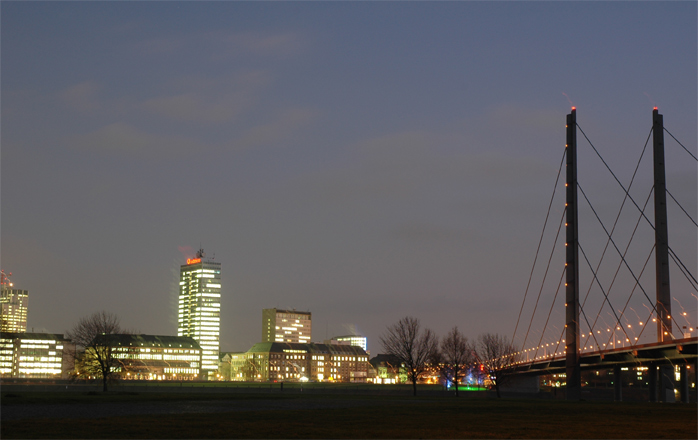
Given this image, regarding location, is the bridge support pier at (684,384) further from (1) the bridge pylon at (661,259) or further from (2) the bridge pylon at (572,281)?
(2) the bridge pylon at (572,281)

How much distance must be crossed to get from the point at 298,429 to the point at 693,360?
45.5 meters

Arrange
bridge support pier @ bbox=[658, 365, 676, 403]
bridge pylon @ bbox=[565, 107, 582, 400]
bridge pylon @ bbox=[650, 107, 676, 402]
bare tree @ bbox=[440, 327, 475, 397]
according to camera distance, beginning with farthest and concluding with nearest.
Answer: bare tree @ bbox=[440, 327, 475, 397]
bridge pylon @ bbox=[565, 107, 582, 400]
bridge support pier @ bbox=[658, 365, 676, 403]
bridge pylon @ bbox=[650, 107, 676, 402]

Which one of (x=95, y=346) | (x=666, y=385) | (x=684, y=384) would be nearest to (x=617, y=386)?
(x=666, y=385)

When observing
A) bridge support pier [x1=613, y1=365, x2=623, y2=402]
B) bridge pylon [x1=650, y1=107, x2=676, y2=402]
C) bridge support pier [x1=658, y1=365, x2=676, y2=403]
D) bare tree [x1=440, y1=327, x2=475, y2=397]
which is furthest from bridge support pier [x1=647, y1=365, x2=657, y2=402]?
bare tree [x1=440, y1=327, x2=475, y2=397]

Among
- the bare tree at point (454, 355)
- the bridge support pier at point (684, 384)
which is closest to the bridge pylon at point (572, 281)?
the bridge support pier at point (684, 384)

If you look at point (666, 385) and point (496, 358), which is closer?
point (666, 385)

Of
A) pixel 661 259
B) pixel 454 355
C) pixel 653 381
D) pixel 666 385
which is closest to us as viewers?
pixel 661 259

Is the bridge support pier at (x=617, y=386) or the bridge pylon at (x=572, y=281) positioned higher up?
the bridge pylon at (x=572, y=281)

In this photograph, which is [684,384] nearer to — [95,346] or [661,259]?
[661,259]

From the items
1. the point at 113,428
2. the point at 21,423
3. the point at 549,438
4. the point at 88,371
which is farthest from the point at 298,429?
the point at 88,371

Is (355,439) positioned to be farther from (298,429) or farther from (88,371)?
(88,371)

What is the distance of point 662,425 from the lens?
3036cm

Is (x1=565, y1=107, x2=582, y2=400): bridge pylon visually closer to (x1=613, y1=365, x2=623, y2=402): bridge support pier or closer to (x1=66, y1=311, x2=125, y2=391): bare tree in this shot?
(x1=613, y1=365, x2=623, y2=402): bridge support pier

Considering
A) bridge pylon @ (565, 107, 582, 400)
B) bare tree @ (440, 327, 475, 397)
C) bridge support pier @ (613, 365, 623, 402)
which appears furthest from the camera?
bare tree @ (440, 327, 475, 397)
